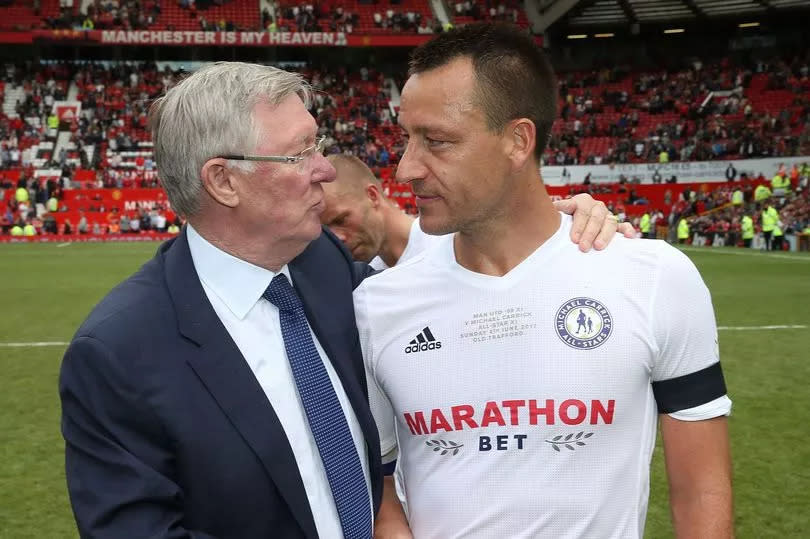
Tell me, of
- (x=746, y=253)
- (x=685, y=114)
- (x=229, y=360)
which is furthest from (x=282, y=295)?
(x=685, y=114)

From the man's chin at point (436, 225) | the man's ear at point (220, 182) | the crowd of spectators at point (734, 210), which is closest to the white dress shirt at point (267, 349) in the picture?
the man's ear at point (220, 182)

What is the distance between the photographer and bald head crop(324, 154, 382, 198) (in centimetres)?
502

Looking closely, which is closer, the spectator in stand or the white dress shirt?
the white dress shirt

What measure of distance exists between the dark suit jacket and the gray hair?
0.28 meters

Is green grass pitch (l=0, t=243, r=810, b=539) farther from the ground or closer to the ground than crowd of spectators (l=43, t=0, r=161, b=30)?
closer to the ground

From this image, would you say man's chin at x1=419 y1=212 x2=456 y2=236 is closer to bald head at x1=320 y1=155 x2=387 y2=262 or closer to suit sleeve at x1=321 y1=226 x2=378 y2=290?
suit sleeve at x1=321 y1=226 x2=378 y2=290

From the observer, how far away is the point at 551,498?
2033 mm

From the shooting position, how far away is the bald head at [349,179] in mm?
5018

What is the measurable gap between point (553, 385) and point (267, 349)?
73cm

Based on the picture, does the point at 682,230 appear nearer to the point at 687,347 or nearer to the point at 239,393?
the point at 687,347

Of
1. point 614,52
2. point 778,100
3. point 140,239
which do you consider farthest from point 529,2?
point 140,239

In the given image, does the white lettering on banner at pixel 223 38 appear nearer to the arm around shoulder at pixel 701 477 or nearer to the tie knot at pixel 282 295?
the tie knot at pixel 282 295

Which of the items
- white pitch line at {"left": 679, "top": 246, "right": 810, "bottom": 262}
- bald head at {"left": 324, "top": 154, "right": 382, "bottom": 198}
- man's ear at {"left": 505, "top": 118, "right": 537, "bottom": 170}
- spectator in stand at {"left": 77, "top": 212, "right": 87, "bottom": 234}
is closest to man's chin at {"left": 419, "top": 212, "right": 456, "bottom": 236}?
man's ear at {"left": 505, "top": 118, "right": 537, "bottom": 170}

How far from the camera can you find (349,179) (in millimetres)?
5086
